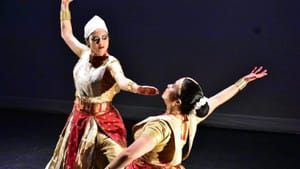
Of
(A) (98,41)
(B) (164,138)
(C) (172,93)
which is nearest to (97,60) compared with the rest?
(A) (98,41)

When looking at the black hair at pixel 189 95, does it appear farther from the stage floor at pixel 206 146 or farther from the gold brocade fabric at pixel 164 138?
the stage floor at pixel 206 146

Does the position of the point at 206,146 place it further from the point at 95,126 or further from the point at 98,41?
the point at 98,41

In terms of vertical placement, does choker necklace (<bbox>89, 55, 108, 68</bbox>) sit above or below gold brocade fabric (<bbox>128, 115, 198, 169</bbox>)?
above

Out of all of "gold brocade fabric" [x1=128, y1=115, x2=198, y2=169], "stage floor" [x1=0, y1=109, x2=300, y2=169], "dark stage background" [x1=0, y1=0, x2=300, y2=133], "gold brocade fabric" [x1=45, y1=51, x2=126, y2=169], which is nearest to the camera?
"gold brocade fabric" [x1=128, y1=115, x2=198, y2=169]

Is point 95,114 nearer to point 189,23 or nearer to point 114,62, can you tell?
point 114,62

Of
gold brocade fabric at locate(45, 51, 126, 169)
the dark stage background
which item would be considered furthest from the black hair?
the dark stage background

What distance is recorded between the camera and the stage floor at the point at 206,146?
3.64 m

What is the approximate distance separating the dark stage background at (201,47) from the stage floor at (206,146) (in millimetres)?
234

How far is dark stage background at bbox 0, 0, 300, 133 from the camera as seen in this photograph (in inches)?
178

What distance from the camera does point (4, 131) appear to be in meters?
4.46

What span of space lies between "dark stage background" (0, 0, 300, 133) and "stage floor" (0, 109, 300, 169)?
23 centimetres

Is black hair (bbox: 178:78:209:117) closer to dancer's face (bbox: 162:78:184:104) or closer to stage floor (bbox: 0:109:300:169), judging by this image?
dancer's face (bbox: 162:78:184:104)

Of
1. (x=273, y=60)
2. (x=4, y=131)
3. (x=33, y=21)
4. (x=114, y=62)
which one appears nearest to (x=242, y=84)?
(x=114, y=62)

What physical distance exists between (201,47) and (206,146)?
1089mm
